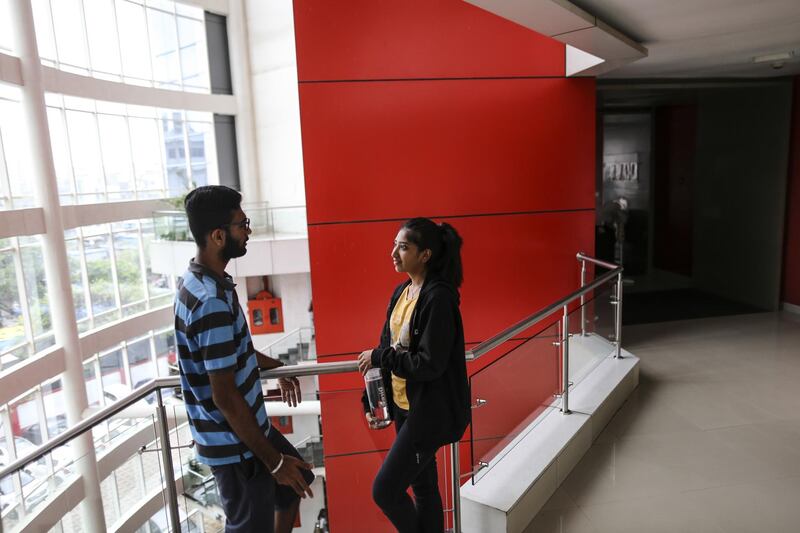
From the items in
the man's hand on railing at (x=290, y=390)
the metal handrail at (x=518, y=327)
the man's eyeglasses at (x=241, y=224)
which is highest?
the man's eyeglasses at (x=241, y=224)

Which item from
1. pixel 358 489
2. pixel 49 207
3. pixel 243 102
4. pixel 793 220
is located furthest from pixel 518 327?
pixel 243 102

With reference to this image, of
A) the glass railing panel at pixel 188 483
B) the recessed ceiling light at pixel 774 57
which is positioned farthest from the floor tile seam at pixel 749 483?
the recessed ceiling light at pixel 774 57

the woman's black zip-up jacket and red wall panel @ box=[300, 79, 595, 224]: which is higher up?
red wall panel @ box=[300, 79, 595, 224]

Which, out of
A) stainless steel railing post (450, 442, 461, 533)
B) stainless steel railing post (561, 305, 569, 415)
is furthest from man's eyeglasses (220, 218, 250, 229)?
stainless steel railing post (561, 305, 569, 415)

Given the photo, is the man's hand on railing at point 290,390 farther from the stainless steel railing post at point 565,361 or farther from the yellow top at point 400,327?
the stainless steel railing post at point 565,361

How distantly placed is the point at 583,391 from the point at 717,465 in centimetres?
103

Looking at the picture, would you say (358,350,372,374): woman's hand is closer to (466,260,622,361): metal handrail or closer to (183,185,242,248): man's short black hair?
(466,260,622,361): metal handrail

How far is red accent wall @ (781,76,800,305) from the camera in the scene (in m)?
7.65

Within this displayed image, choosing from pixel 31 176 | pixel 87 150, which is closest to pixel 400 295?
pixel 31 176

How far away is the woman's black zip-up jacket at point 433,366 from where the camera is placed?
7.57 feet

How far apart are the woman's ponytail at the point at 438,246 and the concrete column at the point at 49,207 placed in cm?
1159

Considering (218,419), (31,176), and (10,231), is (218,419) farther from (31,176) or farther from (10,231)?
(31,176)

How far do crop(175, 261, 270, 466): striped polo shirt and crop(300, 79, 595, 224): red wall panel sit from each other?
11.5 ft

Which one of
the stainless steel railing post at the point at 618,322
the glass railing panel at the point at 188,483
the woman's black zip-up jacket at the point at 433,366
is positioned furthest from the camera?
the stainless steel railing post at the point at 618,322
